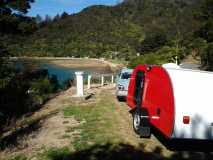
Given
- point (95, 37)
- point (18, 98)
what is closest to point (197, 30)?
point (18, 98)

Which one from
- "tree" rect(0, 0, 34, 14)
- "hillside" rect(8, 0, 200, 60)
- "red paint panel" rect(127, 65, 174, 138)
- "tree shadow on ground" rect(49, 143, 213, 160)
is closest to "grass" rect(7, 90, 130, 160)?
"tree shadow on ground" rect(49, 143, 213, 160)

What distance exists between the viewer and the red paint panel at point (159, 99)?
31.0 ft

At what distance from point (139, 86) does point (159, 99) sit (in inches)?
101

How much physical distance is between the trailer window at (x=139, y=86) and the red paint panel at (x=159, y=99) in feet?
1.42

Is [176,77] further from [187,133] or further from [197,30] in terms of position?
[197,30]

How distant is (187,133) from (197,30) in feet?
88.0

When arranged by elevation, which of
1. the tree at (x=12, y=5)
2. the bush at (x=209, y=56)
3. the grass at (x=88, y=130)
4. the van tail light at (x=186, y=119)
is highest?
the tree at (x=12, y=5)

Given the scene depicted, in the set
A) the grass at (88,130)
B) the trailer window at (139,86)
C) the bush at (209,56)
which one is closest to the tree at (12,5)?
the bush at (209,56)

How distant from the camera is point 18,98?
24.1 m

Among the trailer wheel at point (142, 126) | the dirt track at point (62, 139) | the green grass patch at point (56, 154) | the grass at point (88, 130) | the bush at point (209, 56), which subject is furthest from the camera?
the bush at point (209, 56)

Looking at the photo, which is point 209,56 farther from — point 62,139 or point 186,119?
point 186,119

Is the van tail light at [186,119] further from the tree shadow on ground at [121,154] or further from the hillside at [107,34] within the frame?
the hillside at [107,34]

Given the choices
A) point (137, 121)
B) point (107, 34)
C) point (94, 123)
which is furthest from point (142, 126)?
point (107, 34)

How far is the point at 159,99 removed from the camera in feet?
33.5
